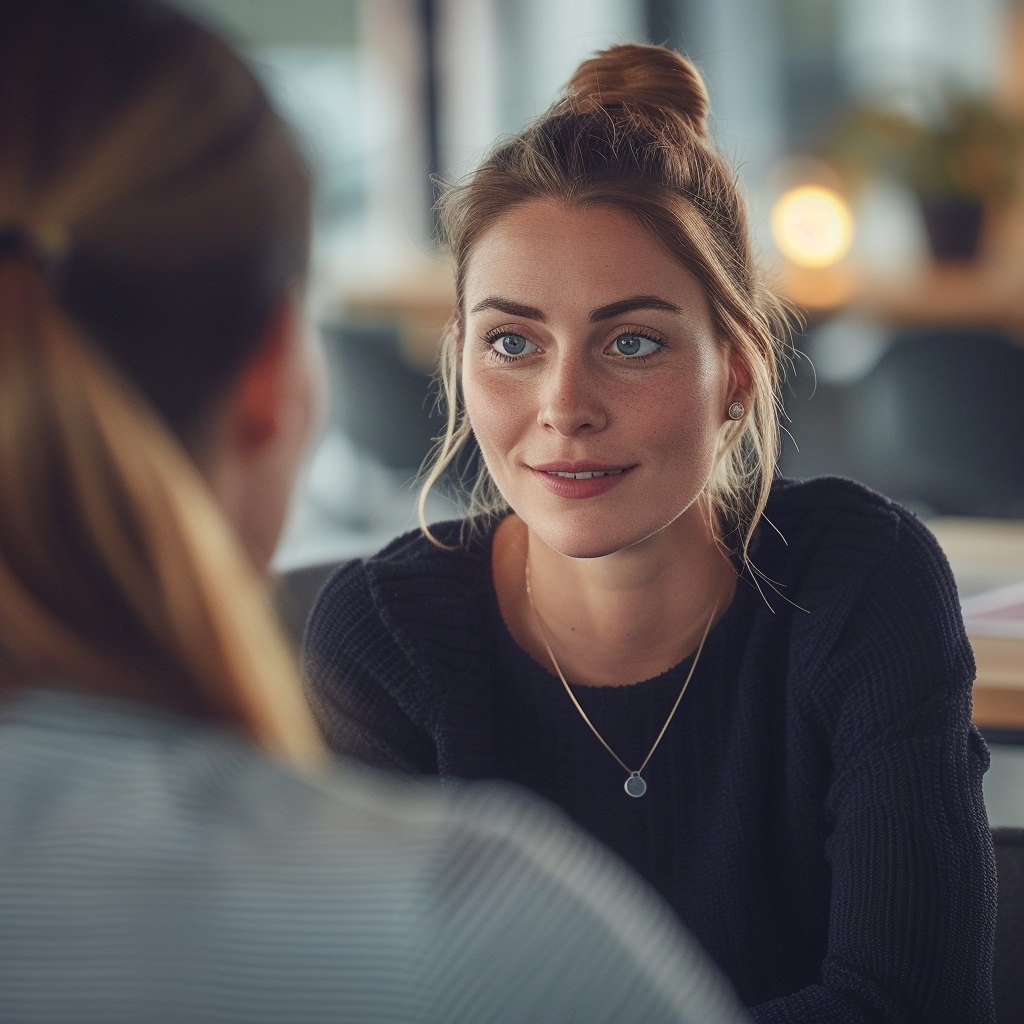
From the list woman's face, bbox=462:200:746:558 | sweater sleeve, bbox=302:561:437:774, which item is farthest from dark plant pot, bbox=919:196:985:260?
sweater sleeve, bbox=302:561:437:774

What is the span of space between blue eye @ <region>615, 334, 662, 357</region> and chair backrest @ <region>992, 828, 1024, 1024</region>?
1.89ft

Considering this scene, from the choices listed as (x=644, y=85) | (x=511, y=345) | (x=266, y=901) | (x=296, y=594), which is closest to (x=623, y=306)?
(x=511, y=345)

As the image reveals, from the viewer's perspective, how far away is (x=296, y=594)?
5.51 feet

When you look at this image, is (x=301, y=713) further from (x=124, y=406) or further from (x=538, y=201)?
(x=538, y=201)

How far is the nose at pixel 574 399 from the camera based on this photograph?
51.9 inches

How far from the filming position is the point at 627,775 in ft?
4.66

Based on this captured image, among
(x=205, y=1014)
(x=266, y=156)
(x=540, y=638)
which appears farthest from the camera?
(x=540, y=638)

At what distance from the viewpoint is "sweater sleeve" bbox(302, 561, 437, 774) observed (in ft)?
4.55

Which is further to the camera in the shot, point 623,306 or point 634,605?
point 634,605

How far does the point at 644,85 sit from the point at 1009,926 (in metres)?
0.90

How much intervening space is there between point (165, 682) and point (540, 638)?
0.83 metres

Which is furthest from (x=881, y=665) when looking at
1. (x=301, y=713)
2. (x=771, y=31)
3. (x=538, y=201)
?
(x=771, y=31)

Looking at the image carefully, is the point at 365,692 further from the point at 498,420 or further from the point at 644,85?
the point at 644,85

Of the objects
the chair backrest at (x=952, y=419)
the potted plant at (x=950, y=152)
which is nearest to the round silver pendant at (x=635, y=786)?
the chair backrest at (x=952, y=419)
